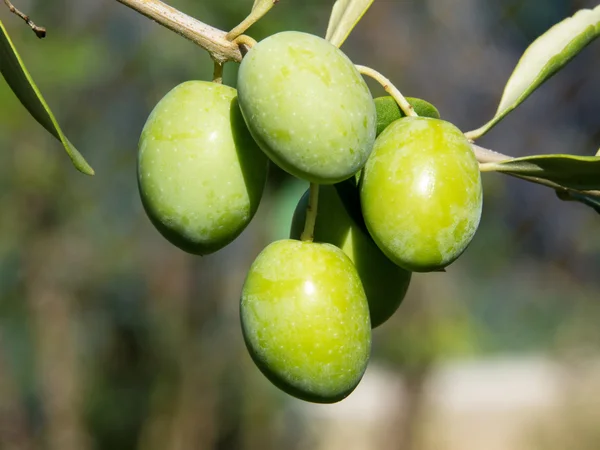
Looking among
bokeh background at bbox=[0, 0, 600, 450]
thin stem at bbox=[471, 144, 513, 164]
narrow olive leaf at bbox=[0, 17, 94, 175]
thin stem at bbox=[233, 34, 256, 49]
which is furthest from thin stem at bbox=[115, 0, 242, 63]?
bokeh background at bbox=[0, 0, 600, 450]

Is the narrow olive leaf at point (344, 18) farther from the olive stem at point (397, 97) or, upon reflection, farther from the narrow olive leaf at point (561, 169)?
the narrow olive leaf at point (561, 169)

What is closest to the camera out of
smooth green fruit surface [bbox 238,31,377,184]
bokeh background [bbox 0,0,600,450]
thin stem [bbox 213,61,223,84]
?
smooth green fruit surface [bbox 238,31,377,184]

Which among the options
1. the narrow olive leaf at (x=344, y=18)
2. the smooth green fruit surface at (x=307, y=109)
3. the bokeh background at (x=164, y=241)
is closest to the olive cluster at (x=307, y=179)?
the smooth green fruit surface at (x=307, y=109)

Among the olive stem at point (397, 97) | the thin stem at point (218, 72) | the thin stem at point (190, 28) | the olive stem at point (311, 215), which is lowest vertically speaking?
the olive stem at point (311, 215)

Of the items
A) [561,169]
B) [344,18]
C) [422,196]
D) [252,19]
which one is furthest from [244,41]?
[561,169]

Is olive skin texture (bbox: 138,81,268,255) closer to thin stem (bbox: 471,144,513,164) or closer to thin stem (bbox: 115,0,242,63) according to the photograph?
thin stem (bbox: 115,0,242,63)

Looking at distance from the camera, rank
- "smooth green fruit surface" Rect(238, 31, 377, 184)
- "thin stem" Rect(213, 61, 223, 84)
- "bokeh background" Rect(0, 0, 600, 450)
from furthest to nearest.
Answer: "bokeh background" Rect(0, 0, 600, 450), "thin stem" Rect(213, 61, 223, 84), "smooth green fruit surface" Rect(238, 31, 377, 184)

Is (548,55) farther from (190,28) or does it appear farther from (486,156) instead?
(190,28)
